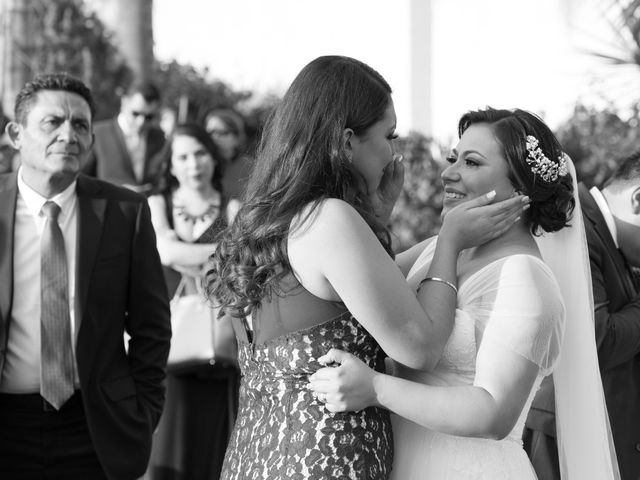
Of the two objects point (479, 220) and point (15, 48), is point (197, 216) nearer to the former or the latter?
point (479, 220)

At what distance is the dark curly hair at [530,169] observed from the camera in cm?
311

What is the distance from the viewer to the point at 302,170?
2.74 meters

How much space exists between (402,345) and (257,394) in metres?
0.49

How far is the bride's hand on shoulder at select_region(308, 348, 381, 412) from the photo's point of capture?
2686mm

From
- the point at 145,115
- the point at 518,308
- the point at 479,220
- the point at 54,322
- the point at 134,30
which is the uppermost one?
the point at 134,30

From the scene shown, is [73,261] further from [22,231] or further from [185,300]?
[185,300]

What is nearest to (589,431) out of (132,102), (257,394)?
(257,394)

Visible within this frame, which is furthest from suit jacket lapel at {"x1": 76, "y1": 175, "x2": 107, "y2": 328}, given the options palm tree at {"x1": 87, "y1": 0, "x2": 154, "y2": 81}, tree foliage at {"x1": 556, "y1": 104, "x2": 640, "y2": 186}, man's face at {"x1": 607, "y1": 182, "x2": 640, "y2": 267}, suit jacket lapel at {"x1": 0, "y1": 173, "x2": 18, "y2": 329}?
palm tree at {"x1": 87, "y1": 0, "x2": 154, "y2": 81}

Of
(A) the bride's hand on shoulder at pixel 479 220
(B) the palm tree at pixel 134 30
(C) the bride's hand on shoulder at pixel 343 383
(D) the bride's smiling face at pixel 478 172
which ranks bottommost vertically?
(C) the bride's hand on shoulder at pixel 343 383

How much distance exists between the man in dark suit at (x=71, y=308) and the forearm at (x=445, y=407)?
1.53 metres

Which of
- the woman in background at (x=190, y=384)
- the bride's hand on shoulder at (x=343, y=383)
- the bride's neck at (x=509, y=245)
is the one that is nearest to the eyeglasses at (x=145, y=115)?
the woman in background at (x=190, y=384)

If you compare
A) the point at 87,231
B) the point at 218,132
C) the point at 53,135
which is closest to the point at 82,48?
the point at 218,132

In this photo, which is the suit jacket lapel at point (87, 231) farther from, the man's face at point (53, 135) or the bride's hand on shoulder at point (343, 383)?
the bride's hand on shoulder at point (343, 383)

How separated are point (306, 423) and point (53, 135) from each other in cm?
184
